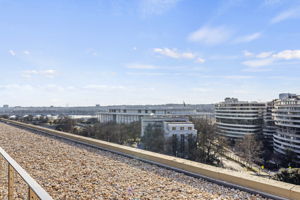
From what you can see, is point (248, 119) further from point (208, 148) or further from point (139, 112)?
point (139, 112)

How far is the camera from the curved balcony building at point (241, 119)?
4341cm

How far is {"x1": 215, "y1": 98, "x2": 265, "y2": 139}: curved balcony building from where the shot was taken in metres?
43.4

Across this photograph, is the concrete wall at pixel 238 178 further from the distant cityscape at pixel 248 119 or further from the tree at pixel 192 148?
the distant cityscape at pixel 248 119

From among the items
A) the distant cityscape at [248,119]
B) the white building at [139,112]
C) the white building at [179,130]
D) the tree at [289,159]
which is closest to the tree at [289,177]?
the tree at [289,159]

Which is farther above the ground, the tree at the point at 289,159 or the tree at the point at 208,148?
the tree at the point at 208,148

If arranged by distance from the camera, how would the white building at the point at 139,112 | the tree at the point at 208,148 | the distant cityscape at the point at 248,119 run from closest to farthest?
the tree at the point at 208,148 < the distant cityscape at the point at 248,119 < the white building at the point at 139,112

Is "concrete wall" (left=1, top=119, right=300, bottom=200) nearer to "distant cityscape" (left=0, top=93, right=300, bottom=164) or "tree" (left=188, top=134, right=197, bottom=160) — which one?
"tree" (left=188, top=134, right=197, bottom=160)

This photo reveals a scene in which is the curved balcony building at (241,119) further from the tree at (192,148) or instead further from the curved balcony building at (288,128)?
the tree at (192,148)

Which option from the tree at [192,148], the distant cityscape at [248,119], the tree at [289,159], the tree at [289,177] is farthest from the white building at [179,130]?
the tree at [289,177]

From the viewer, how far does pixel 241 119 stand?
146 feet

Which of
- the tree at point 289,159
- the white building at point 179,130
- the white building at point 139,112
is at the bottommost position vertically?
the tree at point 289,159

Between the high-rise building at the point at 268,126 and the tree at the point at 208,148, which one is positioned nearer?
the tree at the point at 208,148

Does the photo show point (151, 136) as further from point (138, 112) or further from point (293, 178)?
point (138, 112)

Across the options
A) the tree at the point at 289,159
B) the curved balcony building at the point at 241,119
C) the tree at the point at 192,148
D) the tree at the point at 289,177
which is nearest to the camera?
the tree at the point at 289,177
